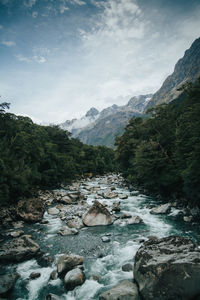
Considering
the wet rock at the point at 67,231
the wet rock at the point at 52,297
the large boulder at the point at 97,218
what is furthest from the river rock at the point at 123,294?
the large boulder at the point at 97,218

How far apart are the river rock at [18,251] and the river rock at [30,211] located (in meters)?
4.49

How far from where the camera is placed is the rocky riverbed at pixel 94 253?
579 centimetres

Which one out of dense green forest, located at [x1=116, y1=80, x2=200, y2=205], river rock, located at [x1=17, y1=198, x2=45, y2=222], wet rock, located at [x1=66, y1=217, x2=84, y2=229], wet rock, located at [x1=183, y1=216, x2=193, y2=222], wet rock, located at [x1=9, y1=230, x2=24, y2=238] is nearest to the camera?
wet rock, located at [x1=9, y1=230, x2=24, y2=238]

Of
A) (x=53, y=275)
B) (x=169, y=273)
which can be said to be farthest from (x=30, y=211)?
(x=169, y=273)

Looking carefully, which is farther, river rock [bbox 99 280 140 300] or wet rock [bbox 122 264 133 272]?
wet rock [bbox 122 264 133 272]

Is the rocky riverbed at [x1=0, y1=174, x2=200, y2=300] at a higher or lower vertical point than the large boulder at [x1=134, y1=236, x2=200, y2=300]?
lower

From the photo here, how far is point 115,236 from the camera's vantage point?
36.7 ft

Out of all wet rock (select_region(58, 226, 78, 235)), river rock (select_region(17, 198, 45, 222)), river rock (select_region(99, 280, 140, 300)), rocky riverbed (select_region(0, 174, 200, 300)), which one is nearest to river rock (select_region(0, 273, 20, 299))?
rocky riverbed (select_region(0, 174, 200, 300))

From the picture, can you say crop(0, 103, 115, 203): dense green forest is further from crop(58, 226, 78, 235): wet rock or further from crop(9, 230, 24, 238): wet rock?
crop(58, 226, 78, 235): wet rock

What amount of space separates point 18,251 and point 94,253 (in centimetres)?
415

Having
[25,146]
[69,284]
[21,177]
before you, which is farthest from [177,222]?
[25,146]

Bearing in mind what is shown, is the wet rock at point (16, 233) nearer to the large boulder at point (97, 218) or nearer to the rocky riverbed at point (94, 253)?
the rocky riverbed at point (94, 253)

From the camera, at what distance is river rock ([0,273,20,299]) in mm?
6336

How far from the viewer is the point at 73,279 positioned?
6711 millimetres
